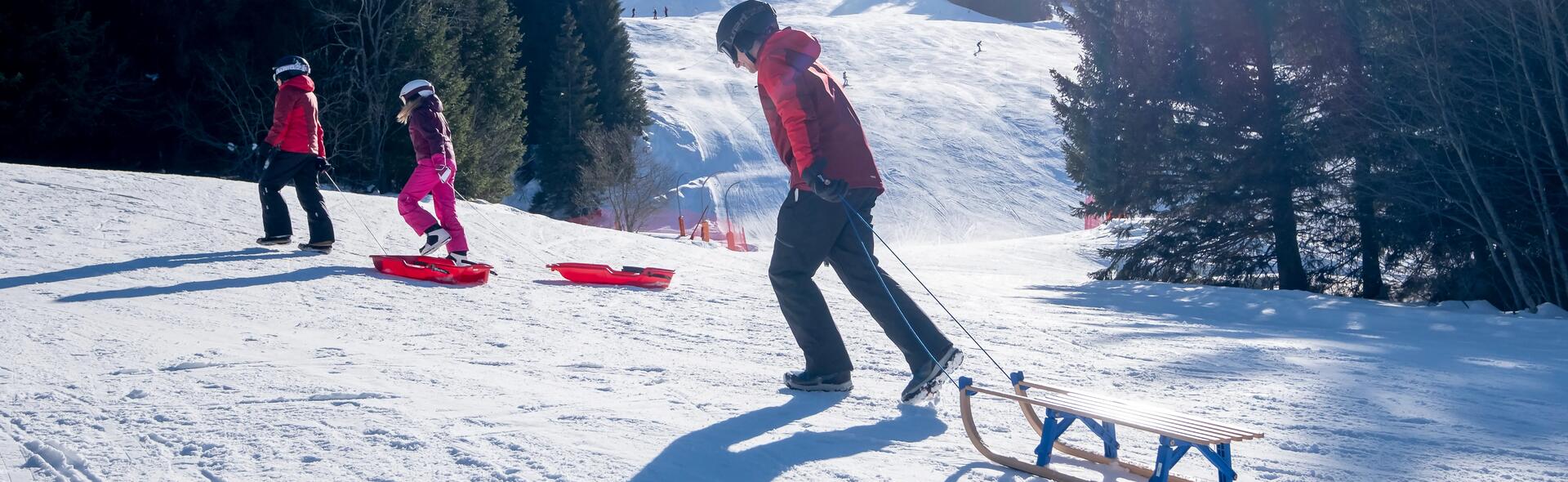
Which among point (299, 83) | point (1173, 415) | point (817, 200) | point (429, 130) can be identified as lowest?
point (1173, 415)

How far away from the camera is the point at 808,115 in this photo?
452 centimetres

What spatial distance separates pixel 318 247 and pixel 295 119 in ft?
3.93

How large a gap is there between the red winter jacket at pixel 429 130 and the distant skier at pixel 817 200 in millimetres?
4940

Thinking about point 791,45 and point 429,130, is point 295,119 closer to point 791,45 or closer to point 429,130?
point 429,130

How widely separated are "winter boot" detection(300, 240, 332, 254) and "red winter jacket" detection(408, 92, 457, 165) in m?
1.39

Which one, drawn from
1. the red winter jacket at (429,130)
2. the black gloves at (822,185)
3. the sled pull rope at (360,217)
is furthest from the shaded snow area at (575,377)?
the red winter jacket at (429,130)

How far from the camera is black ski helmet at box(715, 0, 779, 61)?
4664 millimetres

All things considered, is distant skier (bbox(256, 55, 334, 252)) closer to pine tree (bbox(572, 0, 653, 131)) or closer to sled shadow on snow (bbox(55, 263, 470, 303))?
sled shadow on snow (bbox(55, 263, 470, 303))

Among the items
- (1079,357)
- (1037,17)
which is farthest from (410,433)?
(1037,17)

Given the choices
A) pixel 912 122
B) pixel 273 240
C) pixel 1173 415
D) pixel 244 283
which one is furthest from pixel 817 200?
pixel 912 122

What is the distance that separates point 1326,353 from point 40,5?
21.2m

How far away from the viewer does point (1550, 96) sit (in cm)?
1237

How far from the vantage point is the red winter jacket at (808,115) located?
446cm

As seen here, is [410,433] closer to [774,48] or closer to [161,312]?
[774,48]
